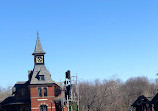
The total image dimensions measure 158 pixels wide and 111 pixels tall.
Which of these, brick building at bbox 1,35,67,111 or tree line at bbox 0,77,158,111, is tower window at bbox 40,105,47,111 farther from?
tree line at bbox 0,77,158,111

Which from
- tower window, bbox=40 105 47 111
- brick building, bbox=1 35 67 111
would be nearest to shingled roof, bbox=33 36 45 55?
brick building, bbox=1 35 67 111

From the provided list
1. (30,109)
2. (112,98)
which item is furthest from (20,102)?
(112,98)

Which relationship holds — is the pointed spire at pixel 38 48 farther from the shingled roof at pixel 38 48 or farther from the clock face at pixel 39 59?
the clock face at pixel 39 59

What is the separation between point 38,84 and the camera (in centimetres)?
5191

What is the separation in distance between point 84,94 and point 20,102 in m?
24.1

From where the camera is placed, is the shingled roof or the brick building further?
the shingled roof

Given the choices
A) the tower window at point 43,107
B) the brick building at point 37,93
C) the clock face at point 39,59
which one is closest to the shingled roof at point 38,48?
the brick building at point 37,93

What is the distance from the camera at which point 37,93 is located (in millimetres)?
51844

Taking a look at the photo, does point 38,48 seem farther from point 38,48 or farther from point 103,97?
point 103,97

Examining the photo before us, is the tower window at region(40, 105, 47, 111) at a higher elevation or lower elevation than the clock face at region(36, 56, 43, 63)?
lower

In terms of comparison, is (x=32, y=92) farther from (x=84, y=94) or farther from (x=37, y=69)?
(x=84, y=94)

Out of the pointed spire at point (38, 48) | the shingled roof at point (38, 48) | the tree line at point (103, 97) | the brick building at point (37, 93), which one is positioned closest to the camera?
the brick building at point (37, 93)

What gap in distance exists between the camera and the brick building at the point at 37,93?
170 feet

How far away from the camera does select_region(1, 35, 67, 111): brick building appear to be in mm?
51750
